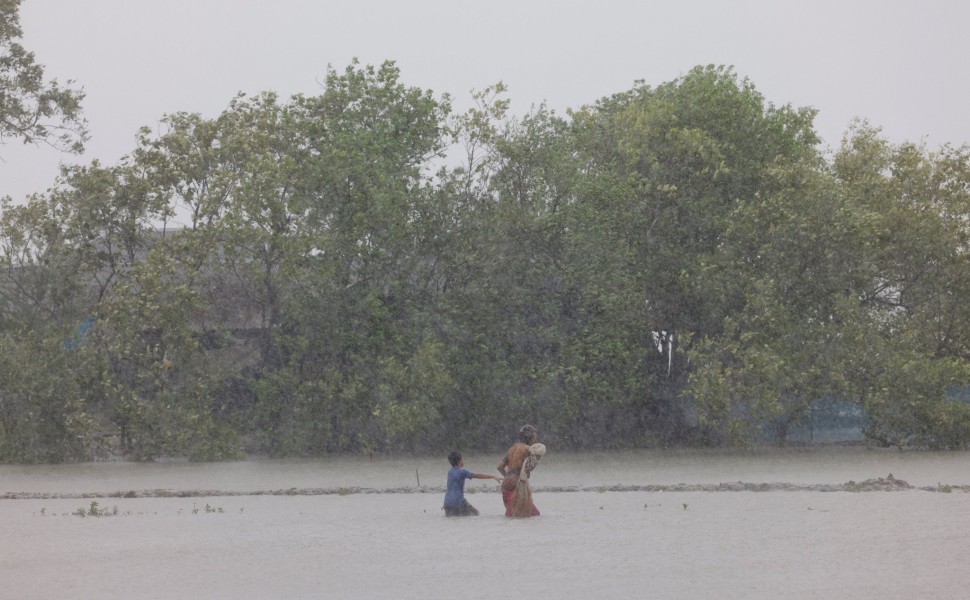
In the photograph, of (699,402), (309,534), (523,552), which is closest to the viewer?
(523,552)

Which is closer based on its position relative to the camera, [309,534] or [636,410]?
[309,534]

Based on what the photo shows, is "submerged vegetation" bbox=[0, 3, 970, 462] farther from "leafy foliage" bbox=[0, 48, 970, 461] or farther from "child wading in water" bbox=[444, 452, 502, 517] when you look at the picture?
"child wading in water" bbox=[444, 452, 502, 517]

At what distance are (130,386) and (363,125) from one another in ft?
30.1

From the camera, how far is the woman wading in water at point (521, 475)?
16.5 metres

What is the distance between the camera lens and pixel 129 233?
33094 mm

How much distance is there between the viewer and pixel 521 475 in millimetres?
16516

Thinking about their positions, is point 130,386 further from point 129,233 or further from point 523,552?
point 523,552

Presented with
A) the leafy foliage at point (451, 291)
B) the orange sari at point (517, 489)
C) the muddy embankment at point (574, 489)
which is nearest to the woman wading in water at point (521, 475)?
the orange sari at point (517, 489)

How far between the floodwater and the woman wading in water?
0.28 meters

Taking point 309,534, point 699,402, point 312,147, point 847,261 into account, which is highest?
point 312,147

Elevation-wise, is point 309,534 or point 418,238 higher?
point 418,238

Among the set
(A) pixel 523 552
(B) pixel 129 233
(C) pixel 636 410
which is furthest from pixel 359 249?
(A) pixel 523 552

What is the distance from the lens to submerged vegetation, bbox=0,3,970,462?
30438 mm

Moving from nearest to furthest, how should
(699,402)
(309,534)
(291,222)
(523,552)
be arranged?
(523,552) → (309,534) → (699,402) → (291,222)
